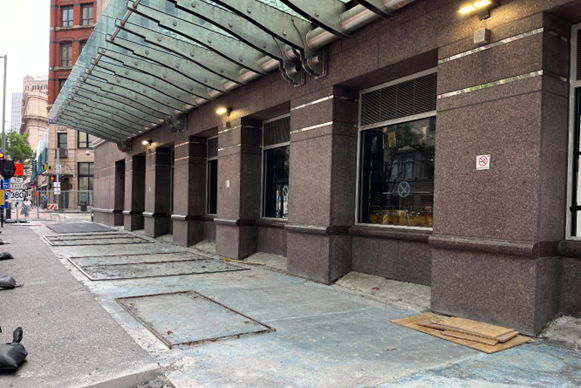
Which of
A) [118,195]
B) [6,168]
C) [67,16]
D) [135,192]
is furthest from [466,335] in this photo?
[67,16]

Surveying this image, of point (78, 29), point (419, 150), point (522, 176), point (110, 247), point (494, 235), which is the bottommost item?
point (110, 247)

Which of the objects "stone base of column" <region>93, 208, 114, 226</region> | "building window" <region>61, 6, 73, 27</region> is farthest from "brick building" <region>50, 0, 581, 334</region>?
"building window" <region>61, 6, 73, 27</region>

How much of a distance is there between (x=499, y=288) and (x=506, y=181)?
137 cm

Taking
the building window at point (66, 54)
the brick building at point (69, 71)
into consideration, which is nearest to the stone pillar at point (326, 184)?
the brick building at point (69, 71)

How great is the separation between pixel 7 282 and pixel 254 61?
693cm

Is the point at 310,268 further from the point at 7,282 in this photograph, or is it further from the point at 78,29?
the point at 78,29

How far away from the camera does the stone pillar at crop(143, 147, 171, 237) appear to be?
19859 mm

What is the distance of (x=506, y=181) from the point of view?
233 inches

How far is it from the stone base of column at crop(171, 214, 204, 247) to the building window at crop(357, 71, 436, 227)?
8506mm

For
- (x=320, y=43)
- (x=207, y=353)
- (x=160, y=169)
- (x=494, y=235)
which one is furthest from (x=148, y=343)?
(x=160, y=169)

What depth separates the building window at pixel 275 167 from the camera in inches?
478

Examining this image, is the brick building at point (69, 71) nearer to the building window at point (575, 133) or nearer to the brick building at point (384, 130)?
the brick building at point (384, 130)

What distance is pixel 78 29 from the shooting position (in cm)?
5359

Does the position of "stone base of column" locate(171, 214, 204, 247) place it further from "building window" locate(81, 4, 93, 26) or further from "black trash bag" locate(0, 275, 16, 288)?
"building window" locate(81, 4, 93, 26)
